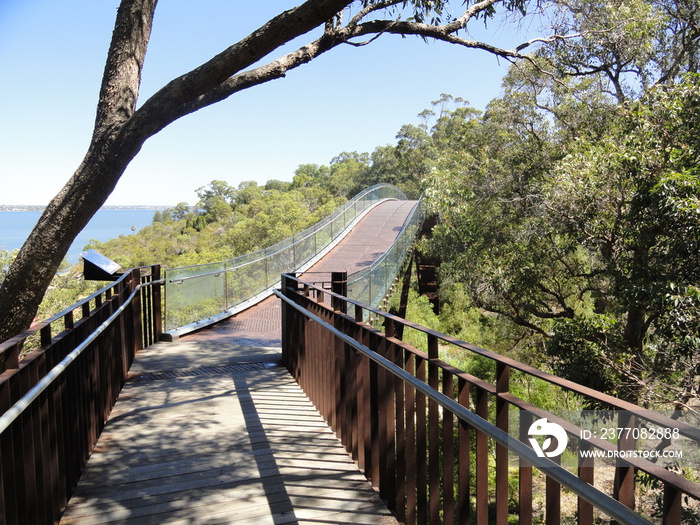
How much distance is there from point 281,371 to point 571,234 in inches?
310

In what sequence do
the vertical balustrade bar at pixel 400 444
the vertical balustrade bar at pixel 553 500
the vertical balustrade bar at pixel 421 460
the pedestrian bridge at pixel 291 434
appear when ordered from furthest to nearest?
the vertical balustrade bar at pixel 400 444, the vertical balustrade bar at pixel 421 460, the pedestrian bridge at pixel 291 434, the vertical balustrade bar at pixel 553 500

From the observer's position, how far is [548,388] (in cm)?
1627

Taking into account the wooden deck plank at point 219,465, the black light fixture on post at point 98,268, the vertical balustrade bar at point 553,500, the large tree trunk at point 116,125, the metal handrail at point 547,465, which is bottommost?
the wooden deck plank at point 219,465

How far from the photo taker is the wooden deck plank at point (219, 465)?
121 inches

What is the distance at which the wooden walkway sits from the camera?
10.1 ft

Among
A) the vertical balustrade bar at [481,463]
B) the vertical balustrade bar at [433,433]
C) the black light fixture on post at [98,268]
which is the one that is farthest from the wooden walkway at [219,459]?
the black light fixture on post at [98,268]

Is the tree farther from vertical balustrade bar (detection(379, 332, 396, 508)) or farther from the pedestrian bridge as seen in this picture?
vertical balustrade bar (detection(379, 332, 396, 508))

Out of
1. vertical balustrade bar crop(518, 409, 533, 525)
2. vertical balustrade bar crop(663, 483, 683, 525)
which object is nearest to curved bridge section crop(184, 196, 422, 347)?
vertical balustrade bar crop(518, 409, 533, 525)

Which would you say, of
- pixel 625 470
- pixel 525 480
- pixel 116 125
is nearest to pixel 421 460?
pixel 525 480

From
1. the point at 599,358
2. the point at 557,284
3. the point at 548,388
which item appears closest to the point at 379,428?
the point at 599,358

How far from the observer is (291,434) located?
432 centimetres

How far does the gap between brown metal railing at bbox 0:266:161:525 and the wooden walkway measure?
0.22 metres

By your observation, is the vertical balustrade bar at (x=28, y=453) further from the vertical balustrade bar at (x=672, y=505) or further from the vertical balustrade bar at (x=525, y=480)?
the vertical balustrade bar at (x=672, y=505)

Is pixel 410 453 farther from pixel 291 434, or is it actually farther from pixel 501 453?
pixel 291 434
